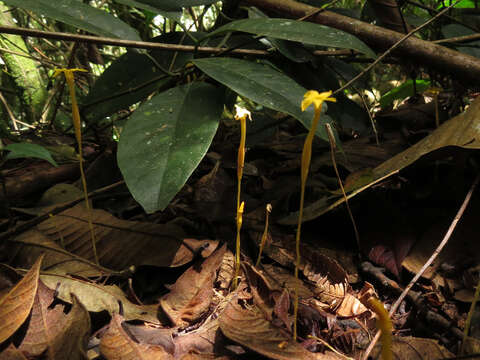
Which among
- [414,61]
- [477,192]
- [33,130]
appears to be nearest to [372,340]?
[477,192]

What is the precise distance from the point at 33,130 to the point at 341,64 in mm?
1283

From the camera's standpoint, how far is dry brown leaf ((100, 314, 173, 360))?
22.4 inches

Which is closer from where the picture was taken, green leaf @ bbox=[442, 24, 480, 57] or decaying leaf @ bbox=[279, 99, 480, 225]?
decaying leaf @ bbox=[279, 99, 480, 225]

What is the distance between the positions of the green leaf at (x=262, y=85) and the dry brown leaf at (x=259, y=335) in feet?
1.24

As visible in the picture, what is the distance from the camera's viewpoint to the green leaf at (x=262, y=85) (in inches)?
32.4

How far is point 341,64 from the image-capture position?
142cm

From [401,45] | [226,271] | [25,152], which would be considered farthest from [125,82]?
[401,45]

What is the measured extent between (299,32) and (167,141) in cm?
42

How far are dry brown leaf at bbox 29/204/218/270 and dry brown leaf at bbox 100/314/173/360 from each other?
210 mm

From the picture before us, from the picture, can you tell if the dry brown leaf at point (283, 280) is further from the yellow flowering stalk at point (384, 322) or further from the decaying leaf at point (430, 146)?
the yellow flowering stalk at point (384, 322)

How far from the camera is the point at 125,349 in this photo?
22.9 inches

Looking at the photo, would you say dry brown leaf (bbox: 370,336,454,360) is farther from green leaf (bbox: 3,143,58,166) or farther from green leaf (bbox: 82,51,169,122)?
green leaf (bbox: 82,51,169,122)

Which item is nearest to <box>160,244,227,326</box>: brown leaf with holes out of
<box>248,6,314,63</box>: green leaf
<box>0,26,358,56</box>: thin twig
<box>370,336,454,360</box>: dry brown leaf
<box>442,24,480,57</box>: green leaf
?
<box>370,336,454,360</box>: dry brown leaf

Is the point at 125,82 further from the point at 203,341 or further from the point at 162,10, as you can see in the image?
the point at 203,341
